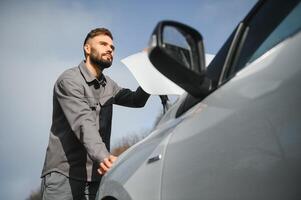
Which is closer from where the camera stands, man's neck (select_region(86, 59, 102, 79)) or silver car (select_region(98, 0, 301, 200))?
silver car (select_region(98, 0, 301, 200))

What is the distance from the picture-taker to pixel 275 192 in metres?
1.28

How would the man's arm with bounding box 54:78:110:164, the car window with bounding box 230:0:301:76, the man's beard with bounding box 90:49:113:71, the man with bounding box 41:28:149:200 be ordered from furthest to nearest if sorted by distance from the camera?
1. the man's beard with bounding box 90:49:113:71
2. the man with bounding box 41:28:149:200
3. the man's arm with bounding box 54:78:110:164
4. the car window with bounding box 230:0:301:76

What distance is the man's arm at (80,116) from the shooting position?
2.66 m

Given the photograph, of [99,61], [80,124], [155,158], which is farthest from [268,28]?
[99,61]

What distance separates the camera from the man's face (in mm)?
3596

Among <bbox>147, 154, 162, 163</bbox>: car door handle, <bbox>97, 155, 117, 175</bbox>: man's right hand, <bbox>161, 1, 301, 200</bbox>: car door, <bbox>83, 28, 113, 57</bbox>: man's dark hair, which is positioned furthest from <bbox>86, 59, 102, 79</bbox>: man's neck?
<bbox>161, 1, 301, 200</bbox>: car door

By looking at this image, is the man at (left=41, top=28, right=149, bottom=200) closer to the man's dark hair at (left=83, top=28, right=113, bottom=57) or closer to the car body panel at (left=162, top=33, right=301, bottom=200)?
the man's dark hair at (left=83, top=28, right=113, bottom=57)

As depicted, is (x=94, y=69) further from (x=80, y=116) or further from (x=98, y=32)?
(x=80, y=116)

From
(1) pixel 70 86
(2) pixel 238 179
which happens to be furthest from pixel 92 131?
(2) pixel 238 179

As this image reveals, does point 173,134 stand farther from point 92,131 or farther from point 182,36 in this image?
point 92,131

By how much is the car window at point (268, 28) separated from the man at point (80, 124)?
53.2 inches

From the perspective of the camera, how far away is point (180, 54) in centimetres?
152

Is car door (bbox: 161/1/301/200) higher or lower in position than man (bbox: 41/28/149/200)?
higher

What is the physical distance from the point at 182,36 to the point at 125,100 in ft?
7.74
